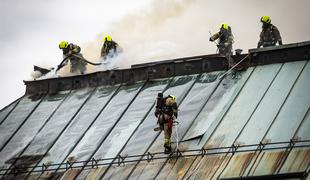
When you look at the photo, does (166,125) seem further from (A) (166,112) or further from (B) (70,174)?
(B) (70,174)

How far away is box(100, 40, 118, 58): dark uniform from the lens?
6844 cm

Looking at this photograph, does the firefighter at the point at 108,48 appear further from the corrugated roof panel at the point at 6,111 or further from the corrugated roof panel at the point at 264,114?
the corrugated roof panel at the point at 264,114

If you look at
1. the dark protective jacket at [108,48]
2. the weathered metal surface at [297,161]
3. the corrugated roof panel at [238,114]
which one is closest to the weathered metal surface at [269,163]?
the weathered metal surface at [297,161]

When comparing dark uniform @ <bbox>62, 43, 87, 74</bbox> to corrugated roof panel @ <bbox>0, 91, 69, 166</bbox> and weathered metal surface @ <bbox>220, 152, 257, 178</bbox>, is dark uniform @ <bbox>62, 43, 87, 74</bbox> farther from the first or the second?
weathered metal surface @ <bbox>220, 152, 257, 178</bbox>

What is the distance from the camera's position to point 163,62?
63250 mm

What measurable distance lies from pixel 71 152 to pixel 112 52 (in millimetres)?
9907

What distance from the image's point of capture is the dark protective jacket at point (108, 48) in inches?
Answer: 2699

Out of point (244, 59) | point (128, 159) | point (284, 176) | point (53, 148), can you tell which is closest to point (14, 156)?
point (53, 148)

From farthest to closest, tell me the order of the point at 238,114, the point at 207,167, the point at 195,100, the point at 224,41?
1. the point at 224,41
2. the point at 195,100
3. the point at 238,114
4. the point at 207,167

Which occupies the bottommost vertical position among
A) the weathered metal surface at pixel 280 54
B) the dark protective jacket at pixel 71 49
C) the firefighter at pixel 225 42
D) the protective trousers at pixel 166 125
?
the protective trousers at pixel 166 125

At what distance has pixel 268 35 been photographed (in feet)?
205

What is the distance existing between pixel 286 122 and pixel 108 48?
692 inches

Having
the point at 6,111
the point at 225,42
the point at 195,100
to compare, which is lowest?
the point at 195,100

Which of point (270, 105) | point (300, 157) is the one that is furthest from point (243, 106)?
point (300, 157)
